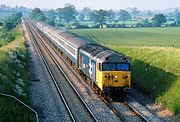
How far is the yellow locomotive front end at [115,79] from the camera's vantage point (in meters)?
25.2

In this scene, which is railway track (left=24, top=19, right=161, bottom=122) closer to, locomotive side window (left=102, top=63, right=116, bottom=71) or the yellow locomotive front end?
the yellow locomotive front end

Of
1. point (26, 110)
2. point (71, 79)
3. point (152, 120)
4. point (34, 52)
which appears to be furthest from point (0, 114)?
point (34, 52)

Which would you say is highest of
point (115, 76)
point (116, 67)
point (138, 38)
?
point (116, 67)

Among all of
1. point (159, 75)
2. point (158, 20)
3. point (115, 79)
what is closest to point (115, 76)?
point (115, 79)

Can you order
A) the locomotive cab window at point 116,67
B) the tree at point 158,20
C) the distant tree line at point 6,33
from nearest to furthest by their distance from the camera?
the locomotive cab window at point 116,67 → the distant tree line at point 6,33 → the tree at point 158,20

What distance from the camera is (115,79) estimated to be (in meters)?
25.4

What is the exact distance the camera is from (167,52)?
115 feet

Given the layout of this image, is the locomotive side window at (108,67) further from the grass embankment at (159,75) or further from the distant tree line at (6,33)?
the distant tree line at (6,33)

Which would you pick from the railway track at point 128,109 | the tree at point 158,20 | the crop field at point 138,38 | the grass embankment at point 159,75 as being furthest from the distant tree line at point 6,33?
the tree at point 158,20

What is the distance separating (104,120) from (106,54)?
20.7 ft

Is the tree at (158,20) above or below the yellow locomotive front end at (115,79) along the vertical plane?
below

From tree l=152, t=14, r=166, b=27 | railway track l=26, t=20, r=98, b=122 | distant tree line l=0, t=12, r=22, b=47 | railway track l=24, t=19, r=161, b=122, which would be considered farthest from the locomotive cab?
tree l=152, t=14, r=166, b=27

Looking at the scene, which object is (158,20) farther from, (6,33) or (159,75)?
(159,75)

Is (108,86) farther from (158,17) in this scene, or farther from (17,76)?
(158,17)
